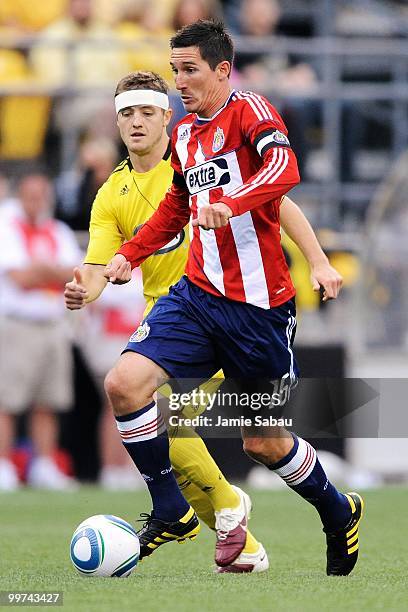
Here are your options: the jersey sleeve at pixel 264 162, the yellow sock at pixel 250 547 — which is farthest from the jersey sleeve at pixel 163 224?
the yellow sock at pixel 250 547

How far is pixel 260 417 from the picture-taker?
583 cm

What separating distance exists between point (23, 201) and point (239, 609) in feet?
23.9

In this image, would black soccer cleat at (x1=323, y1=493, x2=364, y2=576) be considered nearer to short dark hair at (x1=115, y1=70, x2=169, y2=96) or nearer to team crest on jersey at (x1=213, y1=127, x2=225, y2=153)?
team crest on jersey at (x1=213, y1=127, x2=225, y2=153)

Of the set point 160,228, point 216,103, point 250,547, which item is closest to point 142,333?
point 160,228

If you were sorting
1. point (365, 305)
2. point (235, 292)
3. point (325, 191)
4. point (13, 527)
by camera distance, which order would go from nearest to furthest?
point (235, 292), point (13, 527), point (365, 305), point (325, 191)

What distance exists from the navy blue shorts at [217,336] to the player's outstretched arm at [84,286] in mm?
277

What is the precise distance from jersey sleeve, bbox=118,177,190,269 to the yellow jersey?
38 centimetres

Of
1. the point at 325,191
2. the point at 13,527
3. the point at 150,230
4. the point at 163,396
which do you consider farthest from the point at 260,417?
the point at 325,191

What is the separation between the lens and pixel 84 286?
5.99 m

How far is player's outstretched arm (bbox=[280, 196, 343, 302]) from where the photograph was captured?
18.4ft

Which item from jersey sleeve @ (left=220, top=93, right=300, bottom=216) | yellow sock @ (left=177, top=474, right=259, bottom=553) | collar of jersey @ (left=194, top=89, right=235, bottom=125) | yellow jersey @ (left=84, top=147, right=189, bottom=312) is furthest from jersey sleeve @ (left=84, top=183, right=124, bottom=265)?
yellow sock @ (left=177, top=474, right=259, bottom=553)

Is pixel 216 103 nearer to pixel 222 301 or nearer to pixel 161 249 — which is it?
pixel 222 301

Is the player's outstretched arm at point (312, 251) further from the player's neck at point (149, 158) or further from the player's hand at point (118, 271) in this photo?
the player's neck at point (149, 158)

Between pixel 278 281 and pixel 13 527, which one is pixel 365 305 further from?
pixel 278 281
